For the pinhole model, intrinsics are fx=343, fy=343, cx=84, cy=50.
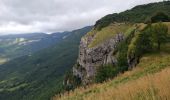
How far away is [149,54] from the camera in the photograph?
5341 cm

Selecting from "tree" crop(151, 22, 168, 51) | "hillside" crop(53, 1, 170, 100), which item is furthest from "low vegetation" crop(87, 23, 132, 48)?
"tree" crop(151, 22, 168, 51)

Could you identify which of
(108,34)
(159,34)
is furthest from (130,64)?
(108,34)

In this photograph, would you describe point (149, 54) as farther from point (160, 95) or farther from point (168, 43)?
point (160, 95)

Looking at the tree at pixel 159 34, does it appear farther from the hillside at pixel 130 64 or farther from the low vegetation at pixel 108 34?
the low vegetation at pixel 108 34

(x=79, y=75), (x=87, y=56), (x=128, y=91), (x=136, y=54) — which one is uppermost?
(x=128, y=91)

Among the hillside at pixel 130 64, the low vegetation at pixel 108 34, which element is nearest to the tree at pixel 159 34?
the hillside at pixel 130 64

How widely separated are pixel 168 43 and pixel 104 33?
63.7m

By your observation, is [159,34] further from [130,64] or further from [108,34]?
[108,34]

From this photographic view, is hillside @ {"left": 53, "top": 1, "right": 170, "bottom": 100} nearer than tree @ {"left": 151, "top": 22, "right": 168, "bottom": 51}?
Yes

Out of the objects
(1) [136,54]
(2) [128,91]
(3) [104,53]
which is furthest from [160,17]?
(2) [128,91]

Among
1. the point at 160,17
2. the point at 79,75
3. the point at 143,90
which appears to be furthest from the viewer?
the point at 79,75

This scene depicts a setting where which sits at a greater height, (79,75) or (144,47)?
(144,47)

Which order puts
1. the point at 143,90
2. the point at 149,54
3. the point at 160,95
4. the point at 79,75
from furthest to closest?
the point at 79,75
the point at 149,54
the point at 143,90
the point at 160,95

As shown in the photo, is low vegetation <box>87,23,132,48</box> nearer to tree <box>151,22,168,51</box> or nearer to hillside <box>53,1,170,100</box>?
hillside <box>53,1,170,100</box>
